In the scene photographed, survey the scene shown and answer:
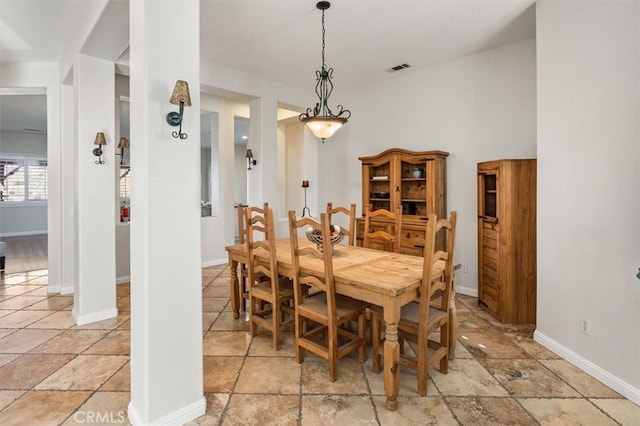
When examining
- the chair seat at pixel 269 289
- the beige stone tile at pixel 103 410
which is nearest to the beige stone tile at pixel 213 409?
the beige stone tile at pixel 103 410

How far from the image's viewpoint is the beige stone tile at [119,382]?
84.9 inches

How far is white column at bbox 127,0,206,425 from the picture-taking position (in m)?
1.70

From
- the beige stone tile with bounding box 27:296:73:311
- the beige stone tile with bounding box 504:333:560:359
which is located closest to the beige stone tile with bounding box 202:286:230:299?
the beige stone tile with bounding box 27:296:73:311

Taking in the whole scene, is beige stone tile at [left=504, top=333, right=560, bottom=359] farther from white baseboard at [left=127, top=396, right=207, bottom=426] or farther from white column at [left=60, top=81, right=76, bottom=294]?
white column at [left=60, top=81, right=76, bottom=294]

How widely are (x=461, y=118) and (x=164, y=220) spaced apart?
3810mm

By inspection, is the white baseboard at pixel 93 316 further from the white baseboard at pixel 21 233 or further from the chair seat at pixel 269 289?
the white baseboard at pixel 21 233

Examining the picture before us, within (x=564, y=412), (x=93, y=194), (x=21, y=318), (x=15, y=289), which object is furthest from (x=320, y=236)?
(x=15, y=289)

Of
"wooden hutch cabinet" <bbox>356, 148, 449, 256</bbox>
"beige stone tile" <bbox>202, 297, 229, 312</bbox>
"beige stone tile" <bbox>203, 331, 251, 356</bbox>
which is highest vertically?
"wooden hutch cabinet" <bbox>356, 148, 449, 256</bbox>

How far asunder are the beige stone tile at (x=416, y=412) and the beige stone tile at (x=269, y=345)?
2.84 ft

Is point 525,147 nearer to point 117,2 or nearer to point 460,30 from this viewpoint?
point 460,30

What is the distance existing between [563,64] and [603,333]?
6.54 feet

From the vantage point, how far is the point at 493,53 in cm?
391

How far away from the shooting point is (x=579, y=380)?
2.26 m

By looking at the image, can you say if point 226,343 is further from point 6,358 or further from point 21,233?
point 21,233
